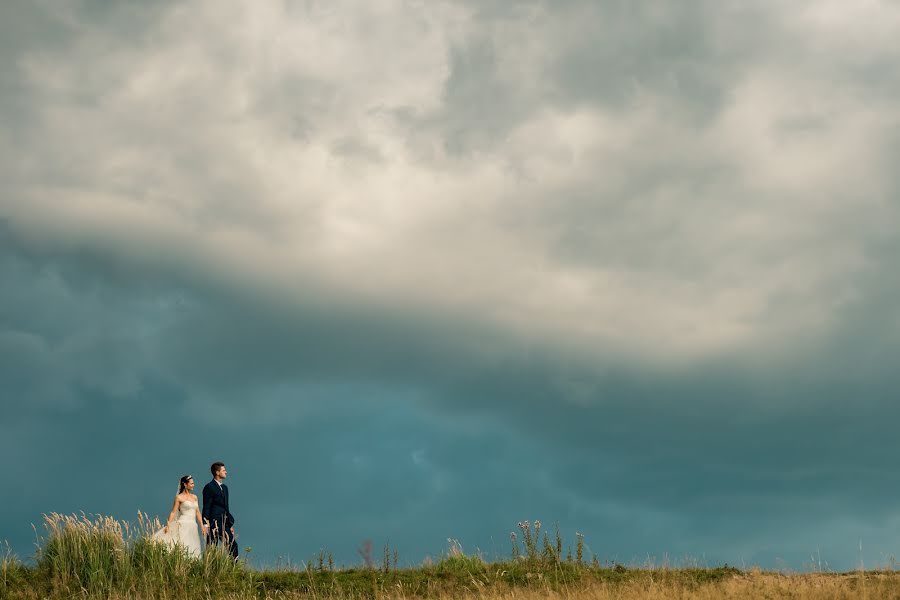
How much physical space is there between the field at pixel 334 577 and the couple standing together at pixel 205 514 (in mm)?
771

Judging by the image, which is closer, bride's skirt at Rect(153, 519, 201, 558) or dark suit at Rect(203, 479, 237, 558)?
bride's skirt at Rect(153, 519, 201, 558)

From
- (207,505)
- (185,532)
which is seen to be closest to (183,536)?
(185,532)

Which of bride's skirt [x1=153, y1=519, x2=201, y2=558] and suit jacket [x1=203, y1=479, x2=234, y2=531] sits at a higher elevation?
suit jacket [x1=203, y1=479, x2=234, y2=531]

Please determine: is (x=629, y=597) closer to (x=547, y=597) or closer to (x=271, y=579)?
(x=547, y=597)

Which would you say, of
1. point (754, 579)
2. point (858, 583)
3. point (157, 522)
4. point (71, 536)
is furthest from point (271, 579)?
point (858, 583)

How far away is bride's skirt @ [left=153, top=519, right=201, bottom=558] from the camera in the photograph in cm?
2127

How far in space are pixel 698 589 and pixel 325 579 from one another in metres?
7.66

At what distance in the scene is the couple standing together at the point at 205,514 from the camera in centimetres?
2162

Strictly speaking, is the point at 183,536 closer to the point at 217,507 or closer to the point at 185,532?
the point at 185,532

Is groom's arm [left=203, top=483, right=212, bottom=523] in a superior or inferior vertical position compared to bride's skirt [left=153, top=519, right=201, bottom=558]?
superior

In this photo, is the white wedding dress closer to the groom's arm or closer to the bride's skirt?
the bride's skirt

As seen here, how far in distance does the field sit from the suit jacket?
1.01 m

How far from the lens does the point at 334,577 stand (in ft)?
66.2

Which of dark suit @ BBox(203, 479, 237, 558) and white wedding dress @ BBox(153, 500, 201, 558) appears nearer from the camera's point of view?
white wedding dress @ BBox(153, 500, 201, 558)
